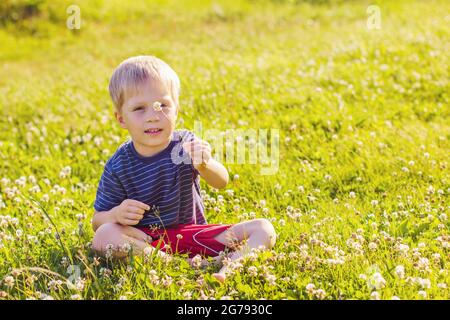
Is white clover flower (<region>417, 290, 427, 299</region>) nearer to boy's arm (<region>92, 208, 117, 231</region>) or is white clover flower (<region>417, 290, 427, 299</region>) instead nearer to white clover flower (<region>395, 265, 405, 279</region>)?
white clover flower (<region>395, 265, 405, 279</region>)

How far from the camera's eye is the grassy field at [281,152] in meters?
4.38

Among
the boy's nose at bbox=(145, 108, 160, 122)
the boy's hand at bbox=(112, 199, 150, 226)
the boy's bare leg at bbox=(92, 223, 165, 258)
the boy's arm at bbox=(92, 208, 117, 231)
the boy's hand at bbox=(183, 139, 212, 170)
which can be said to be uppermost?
the boy's nose at bbox=(145, 108, 160, 122)

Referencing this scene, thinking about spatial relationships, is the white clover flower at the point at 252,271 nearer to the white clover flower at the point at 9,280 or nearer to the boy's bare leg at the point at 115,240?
the boy's bare leg at the point at 115,240


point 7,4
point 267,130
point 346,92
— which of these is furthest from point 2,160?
point 7,4

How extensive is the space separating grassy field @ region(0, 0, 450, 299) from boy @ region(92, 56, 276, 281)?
10.1 inches

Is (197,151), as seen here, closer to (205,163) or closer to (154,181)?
(205,163)

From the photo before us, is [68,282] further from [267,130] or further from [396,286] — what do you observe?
[267,130]

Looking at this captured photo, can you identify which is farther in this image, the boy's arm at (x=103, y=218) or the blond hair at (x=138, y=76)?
the boy's arm at (x=103, y=218)

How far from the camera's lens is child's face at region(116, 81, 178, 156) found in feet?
15.7

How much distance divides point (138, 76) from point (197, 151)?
0.71 metres

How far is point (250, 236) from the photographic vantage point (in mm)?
4816

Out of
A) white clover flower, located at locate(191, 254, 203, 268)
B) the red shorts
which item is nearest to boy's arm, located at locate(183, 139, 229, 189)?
the red shorts

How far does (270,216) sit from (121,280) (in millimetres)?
1728

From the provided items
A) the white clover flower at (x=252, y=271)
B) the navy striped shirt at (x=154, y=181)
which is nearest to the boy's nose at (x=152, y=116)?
the navy striped shirt at (x=154, y=181)
